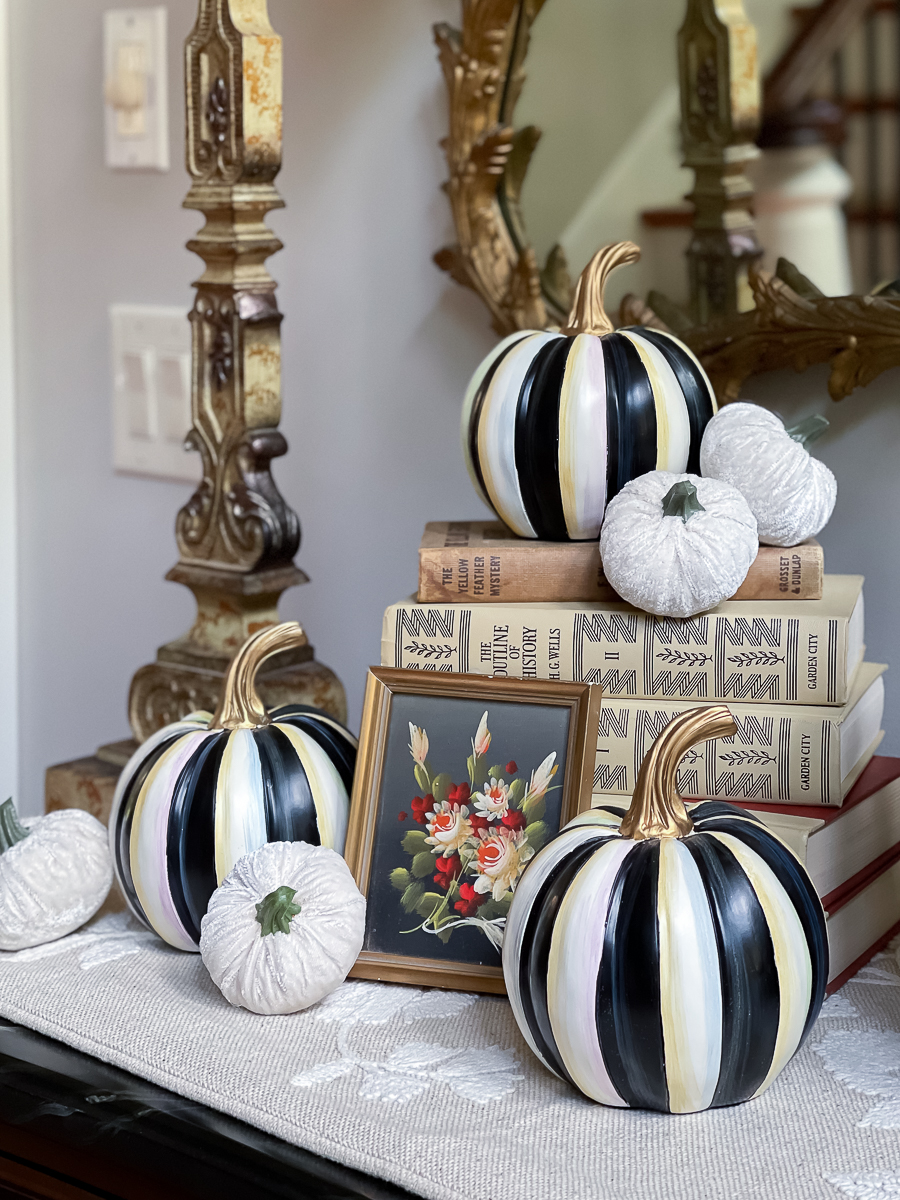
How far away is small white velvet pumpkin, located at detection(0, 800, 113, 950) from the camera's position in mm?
688

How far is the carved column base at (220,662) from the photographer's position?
0.91m

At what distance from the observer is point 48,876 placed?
0.70 m

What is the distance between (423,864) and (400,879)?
0.01 m

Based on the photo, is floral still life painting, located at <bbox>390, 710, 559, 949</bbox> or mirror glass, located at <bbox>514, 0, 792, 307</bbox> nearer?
floral still life painting, located at <bbox>390, 710, 559, 949</bbox>

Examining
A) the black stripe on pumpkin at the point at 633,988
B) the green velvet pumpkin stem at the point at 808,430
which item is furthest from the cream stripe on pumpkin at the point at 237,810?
the green velvet pumpkin stem at the point at 808,430

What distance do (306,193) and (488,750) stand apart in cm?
63

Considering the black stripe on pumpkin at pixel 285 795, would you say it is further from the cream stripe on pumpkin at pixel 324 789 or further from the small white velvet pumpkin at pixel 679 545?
the small white velvet pumpkin at pixel 679 545

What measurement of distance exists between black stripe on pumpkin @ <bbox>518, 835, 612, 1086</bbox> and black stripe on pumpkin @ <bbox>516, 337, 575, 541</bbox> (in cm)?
21

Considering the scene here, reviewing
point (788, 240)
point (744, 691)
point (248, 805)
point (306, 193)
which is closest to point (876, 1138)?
point (744, 691)

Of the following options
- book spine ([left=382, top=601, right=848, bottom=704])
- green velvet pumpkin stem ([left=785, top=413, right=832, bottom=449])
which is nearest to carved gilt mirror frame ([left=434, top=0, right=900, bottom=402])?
green velvet pumpkin stem ([left=785, top=413, right=832, bottom=449])

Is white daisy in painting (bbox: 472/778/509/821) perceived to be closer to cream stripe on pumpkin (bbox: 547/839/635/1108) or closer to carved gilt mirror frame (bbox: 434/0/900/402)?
cream stripe on pumpkin (bbox: 547/839/635/1108)

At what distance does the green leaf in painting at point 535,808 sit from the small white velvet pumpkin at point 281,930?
94 mm

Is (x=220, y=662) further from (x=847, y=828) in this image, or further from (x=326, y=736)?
(x=847, y=828)

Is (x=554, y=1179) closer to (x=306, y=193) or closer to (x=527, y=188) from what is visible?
(x=527, y=188)
